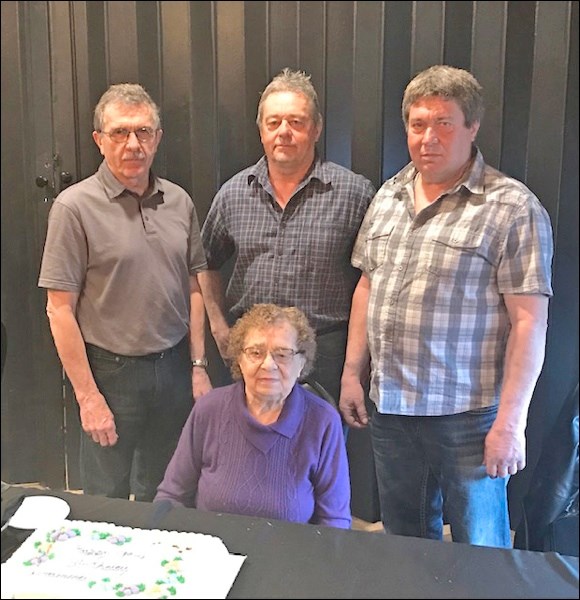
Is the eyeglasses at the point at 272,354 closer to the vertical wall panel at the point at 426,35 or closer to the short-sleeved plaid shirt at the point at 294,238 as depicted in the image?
the short-sleeved plaid shirt at the point at 294,238

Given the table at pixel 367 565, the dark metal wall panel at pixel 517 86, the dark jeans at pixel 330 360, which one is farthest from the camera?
the dark jeans at pixel 330 360

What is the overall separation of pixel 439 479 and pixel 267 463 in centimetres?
38

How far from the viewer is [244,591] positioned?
3.51 ft

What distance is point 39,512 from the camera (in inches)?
51.6

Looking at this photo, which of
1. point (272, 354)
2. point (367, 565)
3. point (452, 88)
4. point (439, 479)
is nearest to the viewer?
point (367, 565)

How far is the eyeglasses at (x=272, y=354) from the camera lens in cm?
141

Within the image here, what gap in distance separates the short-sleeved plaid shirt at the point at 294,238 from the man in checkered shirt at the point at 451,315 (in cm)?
4

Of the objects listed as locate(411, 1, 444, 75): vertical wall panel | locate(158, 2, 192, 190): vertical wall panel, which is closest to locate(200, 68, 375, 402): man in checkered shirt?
locate(158, 2, 192, 190): vertical wall panel

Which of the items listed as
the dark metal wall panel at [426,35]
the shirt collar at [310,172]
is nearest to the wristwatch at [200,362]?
the shirt collar at [310,172]

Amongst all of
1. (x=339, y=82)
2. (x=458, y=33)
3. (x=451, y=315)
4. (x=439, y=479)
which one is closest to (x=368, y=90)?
(x=339, y=82)

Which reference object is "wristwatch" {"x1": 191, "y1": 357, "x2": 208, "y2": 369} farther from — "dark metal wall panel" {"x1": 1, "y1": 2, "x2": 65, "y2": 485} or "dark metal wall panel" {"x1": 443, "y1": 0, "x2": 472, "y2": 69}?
"dark metal wall panel" {"x1": 443, "y1": 0, "x2": 472, "y2": 69}


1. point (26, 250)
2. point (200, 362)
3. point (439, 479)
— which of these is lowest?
point (439, 479)

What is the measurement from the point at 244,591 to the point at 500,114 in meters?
0.92

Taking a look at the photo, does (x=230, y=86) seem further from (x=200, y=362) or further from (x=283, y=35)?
(x=200, y=362)
